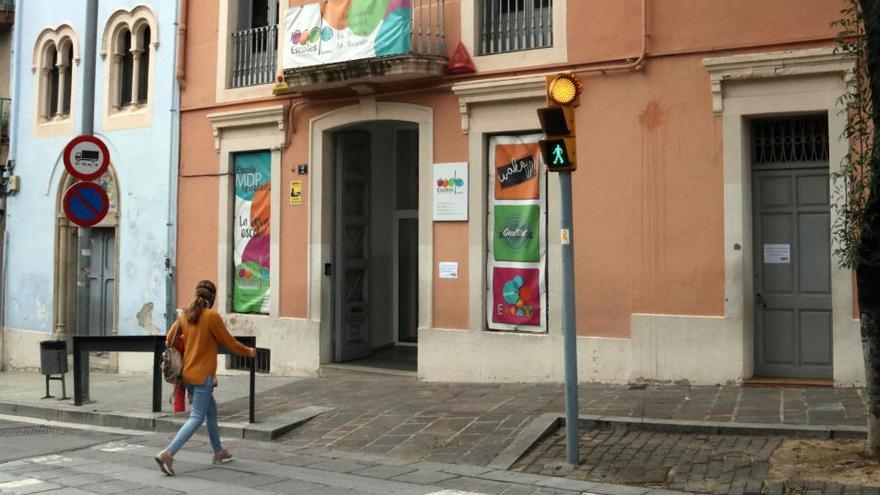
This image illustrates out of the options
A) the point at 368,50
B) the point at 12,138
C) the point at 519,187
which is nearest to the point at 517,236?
the point at 519,187

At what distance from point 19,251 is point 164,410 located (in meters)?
9.17

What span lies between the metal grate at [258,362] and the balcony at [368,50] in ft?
13.4

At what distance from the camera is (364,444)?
9141 mm

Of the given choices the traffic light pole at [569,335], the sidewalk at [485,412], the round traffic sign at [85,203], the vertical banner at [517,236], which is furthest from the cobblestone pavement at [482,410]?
the round traffic sign at [85,203]

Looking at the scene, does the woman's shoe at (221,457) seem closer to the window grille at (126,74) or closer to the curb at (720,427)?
the curb at (720,427)

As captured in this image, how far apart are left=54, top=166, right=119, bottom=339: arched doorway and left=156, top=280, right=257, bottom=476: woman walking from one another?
8.81 m

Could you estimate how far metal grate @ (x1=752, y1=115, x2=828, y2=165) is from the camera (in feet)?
34.8

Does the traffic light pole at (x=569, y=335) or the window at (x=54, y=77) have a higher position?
the window at (x=54, y=77)

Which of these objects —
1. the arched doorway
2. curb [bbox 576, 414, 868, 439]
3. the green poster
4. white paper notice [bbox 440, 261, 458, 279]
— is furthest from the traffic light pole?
the arched doorway

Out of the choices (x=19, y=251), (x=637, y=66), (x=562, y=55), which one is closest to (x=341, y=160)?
(x=562, y=55)

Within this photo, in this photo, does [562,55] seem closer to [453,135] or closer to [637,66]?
[637,66]

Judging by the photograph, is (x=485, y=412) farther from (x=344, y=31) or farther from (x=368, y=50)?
(x=344, y=31)

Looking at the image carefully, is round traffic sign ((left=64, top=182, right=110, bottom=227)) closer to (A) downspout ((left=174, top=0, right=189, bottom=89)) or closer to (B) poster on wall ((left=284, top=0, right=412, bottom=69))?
(B) poster on wall ((left=284, top=0, right=412, bottom=69))

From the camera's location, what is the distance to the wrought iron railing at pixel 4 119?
1916cm
